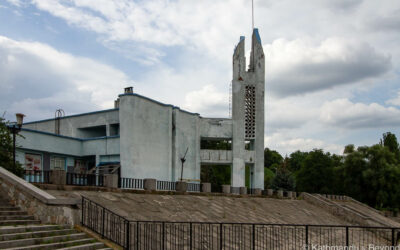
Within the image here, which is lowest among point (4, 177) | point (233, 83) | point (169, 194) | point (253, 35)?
point (169, 194)

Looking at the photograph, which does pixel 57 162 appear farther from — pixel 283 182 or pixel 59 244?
pixel 283 182

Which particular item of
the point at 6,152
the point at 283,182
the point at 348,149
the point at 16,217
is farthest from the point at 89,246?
the point at 348,149

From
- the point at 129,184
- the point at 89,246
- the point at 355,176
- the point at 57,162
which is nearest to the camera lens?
the point at 89,246

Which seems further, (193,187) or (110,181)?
(193,187)

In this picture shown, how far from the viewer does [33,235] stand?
37.5 feet

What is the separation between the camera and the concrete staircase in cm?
1088

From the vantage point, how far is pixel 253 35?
134 ft

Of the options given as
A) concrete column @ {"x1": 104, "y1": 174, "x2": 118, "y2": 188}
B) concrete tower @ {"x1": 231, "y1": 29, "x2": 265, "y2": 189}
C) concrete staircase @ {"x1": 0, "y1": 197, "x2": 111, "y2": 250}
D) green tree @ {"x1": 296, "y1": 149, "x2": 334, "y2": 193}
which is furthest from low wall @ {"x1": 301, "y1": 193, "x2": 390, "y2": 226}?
concrete staircase @ {"x1": 0, "y1": 197, "x2": 111, "y2": 250}

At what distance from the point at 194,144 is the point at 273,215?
12.3m

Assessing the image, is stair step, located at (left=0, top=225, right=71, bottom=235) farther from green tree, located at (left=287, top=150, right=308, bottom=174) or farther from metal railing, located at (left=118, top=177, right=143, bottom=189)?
green tree, located at (left=287, top=150, right=308, bottom=174)

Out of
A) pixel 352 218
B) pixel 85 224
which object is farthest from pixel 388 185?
pixel 85 224

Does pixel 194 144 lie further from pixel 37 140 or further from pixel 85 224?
pixel 85 224

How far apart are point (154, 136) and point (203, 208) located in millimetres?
11863

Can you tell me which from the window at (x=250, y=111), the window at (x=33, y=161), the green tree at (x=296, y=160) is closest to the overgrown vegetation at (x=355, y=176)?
the window at (x=250, y=111)
